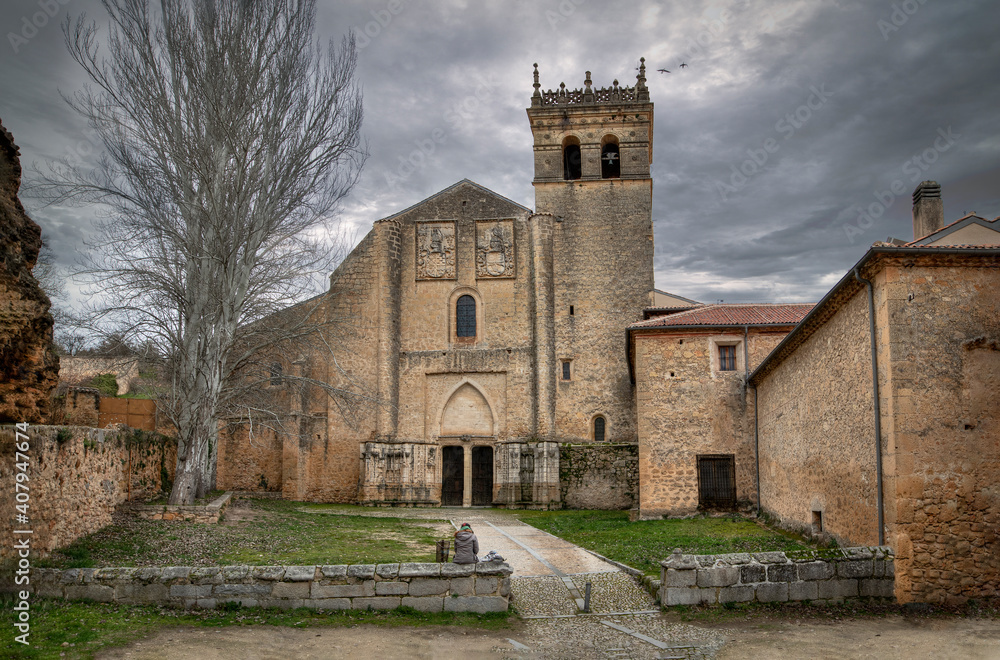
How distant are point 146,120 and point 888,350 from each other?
16.1 meters

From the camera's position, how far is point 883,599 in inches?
356

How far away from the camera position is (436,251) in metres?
28.6

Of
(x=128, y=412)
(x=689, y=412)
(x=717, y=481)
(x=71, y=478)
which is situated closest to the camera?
(x=71, y=478)

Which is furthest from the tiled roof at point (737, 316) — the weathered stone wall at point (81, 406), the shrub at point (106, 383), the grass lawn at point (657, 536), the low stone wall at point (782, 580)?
the shrub at point (106, 383)

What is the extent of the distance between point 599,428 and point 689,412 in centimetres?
763

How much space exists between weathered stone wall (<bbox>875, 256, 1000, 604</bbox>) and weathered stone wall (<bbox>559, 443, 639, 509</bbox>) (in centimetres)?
1631

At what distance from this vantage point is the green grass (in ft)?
23.8

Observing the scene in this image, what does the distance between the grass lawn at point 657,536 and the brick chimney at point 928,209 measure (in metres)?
8.32

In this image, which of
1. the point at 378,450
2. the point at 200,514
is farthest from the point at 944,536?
the point at 378,450

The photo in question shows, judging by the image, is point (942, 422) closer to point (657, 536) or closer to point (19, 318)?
point (657, 536)

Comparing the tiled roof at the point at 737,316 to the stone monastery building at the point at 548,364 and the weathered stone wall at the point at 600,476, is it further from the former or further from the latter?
the weathered stone wall at the point at 600,476

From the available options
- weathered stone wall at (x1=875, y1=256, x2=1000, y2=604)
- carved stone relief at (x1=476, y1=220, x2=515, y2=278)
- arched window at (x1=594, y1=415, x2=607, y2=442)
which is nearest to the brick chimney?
weathered stone wall at (x1=875, y1=256, x2=1000, y2=604)

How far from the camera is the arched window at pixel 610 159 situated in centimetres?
2967

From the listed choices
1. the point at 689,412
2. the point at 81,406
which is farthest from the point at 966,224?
the point at 81,406
